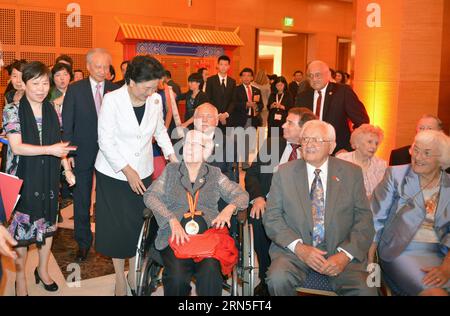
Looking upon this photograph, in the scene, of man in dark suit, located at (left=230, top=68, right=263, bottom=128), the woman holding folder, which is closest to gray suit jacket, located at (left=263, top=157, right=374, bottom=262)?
the woman holding folder

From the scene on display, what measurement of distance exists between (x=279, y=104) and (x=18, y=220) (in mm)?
5749

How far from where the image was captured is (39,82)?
9.83ft

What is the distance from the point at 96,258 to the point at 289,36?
1343 cm

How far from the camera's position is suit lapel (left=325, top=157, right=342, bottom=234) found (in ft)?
8.63

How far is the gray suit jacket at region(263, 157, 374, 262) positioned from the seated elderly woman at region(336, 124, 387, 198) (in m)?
0.78

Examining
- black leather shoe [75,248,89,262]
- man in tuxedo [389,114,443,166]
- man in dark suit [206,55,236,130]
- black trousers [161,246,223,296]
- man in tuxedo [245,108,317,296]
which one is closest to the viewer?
black trousers [161,246,223,296]

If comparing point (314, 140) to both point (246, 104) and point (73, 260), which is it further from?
point (246, 104)

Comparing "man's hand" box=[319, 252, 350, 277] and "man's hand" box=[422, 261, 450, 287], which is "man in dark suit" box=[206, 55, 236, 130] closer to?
"man's hand" box=[319, 252, 350, 277]

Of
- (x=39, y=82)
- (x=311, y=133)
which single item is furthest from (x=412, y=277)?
(x=39, y=82)

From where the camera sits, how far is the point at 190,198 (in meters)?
2.84

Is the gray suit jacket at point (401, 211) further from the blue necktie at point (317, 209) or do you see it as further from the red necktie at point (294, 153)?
the red necktie at point (294, 153)

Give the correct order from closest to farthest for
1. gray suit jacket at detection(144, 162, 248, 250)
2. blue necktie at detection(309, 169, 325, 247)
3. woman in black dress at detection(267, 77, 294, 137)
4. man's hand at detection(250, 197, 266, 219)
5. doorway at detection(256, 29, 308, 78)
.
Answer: blue necktie at detection(309, 169, 325, 247) < gray suit jacket at detection(144, 162, 248, 250) < man's hand at detection(250, 197, 266, 219) < woman in black dress at detection(267, 77, 294, 137) < doorway at detection(256, 29, 308, 78)

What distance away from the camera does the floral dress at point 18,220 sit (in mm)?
2986
